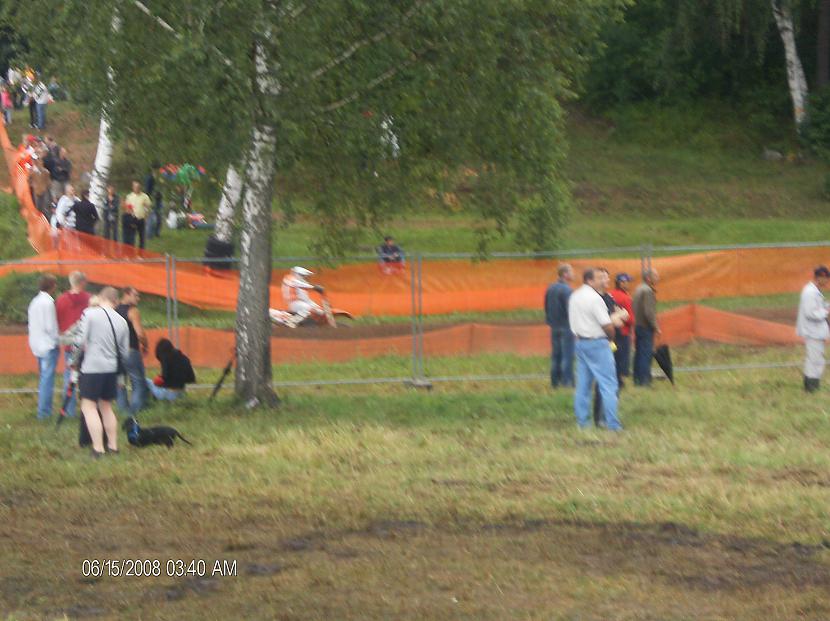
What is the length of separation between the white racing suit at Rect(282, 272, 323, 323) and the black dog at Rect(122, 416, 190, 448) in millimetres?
6834

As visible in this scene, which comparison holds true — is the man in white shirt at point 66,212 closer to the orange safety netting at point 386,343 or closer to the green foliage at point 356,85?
the orange safety netting at point 386,343

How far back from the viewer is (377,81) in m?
14.9

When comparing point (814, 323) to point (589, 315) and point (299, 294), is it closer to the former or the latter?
point (589, 315)

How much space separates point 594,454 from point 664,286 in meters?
9.10

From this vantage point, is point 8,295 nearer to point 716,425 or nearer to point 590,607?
point 716,425

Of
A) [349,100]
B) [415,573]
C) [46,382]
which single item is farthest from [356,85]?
[415,573]

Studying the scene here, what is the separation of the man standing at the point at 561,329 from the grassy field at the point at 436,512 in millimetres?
1125

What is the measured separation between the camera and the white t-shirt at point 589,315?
13.5 metres

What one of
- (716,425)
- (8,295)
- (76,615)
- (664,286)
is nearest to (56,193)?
(8,295)

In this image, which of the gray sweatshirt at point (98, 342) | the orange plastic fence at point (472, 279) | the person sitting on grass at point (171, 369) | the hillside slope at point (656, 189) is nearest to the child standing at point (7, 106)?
the hillside slope at point (656, 189)

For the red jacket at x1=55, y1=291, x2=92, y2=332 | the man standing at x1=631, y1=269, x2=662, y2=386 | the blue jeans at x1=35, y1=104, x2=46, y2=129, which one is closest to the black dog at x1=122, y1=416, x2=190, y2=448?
the red jacket at x1=55, y1=291, x2=92, y2=332

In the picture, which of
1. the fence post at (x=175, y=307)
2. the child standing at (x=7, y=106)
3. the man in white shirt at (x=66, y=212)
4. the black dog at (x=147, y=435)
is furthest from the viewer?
the child standing at (x=7, y=106)

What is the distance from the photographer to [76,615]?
7570 mm

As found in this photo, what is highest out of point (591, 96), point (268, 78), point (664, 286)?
point (591, 96)
